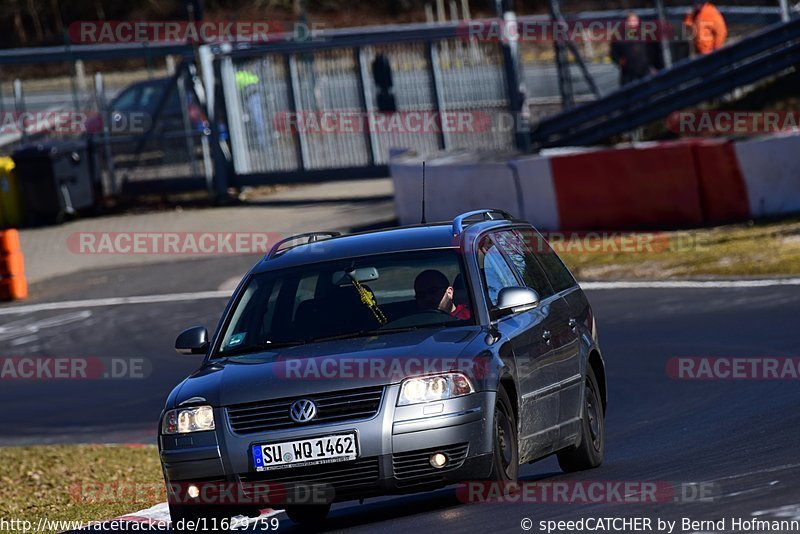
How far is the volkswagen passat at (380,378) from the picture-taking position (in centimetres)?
718

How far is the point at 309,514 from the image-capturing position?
329 inches

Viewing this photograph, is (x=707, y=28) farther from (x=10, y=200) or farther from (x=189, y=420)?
(x=189, y=420)

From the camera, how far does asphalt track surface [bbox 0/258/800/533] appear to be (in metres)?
7.15

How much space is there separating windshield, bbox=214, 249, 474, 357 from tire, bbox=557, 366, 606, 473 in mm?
1264

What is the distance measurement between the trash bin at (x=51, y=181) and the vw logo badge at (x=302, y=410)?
21512mm

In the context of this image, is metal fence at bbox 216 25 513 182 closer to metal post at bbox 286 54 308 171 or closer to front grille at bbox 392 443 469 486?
metal post at bbox 286 54 308 171

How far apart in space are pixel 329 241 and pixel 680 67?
57.8 feet

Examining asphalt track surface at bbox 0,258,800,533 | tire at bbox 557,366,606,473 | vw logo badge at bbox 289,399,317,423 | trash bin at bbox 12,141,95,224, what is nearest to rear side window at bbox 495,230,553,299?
tire at bbox 557,366,606,473

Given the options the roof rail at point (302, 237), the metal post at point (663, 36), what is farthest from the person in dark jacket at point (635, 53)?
the roof rail at point (302, 237)

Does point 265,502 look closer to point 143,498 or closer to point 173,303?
point 143,498

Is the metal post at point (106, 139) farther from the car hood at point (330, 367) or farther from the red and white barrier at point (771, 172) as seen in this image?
the car hood at point (330, 367)

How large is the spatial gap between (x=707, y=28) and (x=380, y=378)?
19.7 meters

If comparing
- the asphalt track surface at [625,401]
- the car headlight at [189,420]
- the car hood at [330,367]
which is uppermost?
the car hood at [330,367]

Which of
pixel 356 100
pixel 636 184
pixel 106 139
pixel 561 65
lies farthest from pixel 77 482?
pixel 106 139
